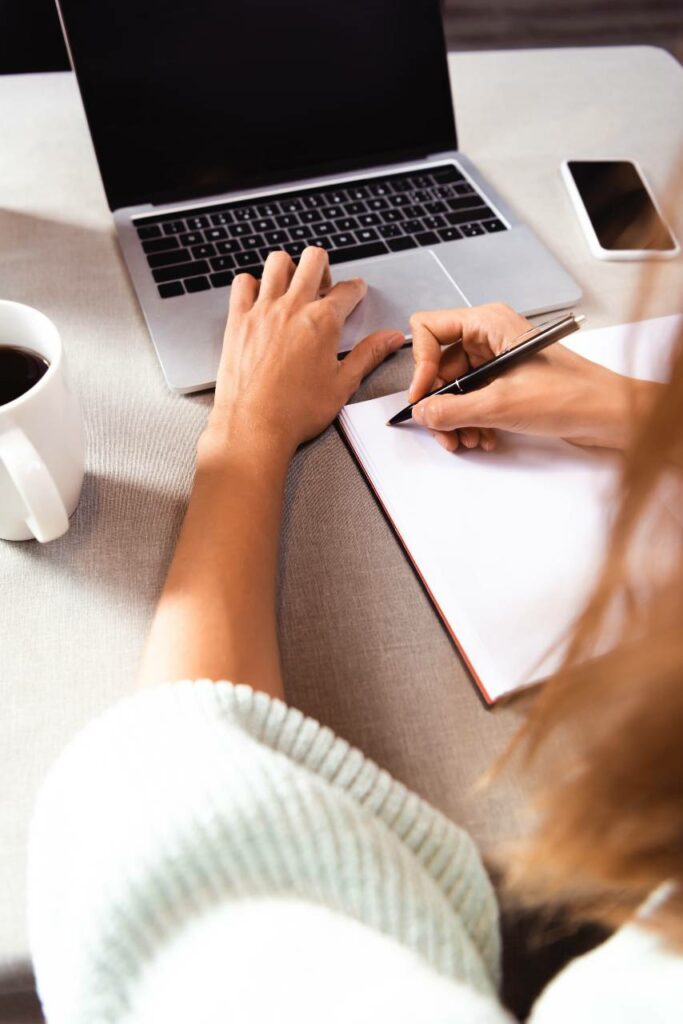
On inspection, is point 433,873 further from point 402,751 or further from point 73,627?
point 73,627

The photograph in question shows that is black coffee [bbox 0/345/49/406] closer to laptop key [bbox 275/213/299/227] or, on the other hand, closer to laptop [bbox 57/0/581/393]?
laptop [bbox 57/0/581/393]

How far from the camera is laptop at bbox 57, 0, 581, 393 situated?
2.50 feet

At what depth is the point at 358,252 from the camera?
2.61 feet

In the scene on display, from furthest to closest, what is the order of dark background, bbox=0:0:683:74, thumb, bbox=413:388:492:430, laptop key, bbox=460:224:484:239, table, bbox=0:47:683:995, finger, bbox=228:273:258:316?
dark background, bbox=0:0:683:74 < laptop key, bbox=460:224:484:239 < finger, bbox=228:273:258:316 < thumb, bbox=413:388:492:430 < table, bbox=0:47:683:995

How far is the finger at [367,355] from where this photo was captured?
0.68 m

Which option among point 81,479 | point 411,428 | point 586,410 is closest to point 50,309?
point 81,479

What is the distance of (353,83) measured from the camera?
0.85 meters

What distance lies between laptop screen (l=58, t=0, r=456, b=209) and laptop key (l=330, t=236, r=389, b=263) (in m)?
0.13

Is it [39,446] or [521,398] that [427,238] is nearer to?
[521,398]

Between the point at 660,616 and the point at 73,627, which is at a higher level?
the point at 660,616

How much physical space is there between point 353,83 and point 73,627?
0.62 meters

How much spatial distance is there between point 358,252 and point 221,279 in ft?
0.43

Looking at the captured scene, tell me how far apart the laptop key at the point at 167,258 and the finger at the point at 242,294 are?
0.26ft

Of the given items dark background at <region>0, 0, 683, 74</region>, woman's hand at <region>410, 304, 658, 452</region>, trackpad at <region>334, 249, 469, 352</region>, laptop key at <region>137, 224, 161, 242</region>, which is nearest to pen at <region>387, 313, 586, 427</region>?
woman's hand at <region>410, 304, 658, 452</region>
